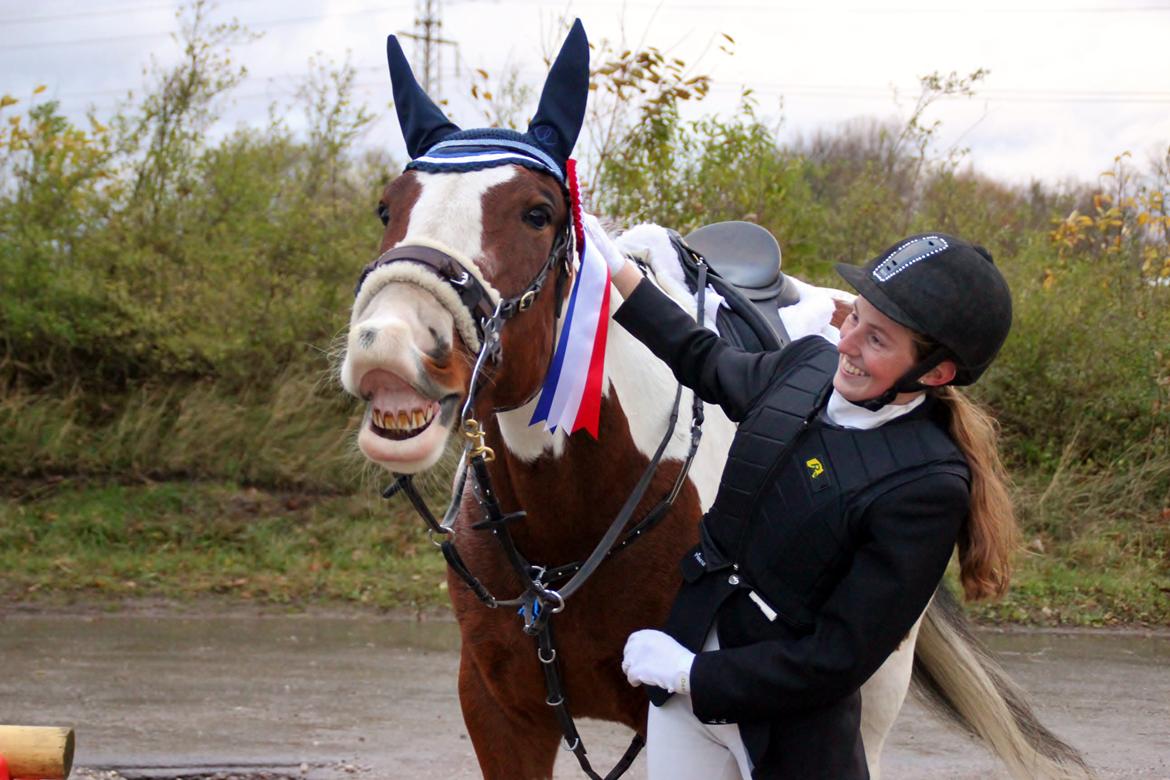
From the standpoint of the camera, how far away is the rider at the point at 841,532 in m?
2.10

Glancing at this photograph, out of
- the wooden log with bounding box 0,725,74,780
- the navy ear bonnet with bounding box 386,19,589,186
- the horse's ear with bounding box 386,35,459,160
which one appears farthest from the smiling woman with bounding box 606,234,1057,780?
the wooden log with bounding box 0,725,74,780

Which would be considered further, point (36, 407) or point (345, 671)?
point (36, 407)

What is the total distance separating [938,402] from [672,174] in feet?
21.8

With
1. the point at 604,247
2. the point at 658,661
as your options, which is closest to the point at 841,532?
the point at 658,661

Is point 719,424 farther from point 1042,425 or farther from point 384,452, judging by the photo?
point 1042,425

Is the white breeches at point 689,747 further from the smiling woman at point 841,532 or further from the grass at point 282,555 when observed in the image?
the grass at point 282,555

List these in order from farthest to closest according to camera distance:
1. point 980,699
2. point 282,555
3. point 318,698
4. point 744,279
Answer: point 282,555, point 318,698, point 744,279, point 980,699

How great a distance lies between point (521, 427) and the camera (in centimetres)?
273

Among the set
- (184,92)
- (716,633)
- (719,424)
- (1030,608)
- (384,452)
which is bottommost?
(1030,608)

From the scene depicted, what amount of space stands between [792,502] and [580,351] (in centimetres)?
68

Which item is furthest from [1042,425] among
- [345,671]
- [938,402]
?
[938,402]

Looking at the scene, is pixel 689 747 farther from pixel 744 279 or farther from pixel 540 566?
pixel 744 279

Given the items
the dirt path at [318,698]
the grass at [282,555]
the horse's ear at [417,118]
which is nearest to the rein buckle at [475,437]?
the horse's ear at [417,118]

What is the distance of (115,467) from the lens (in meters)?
8.48
